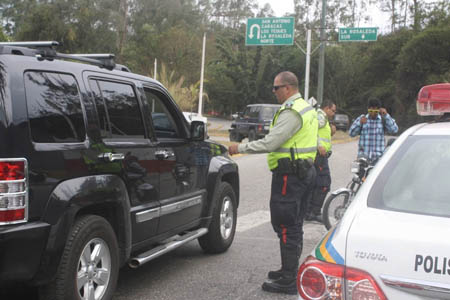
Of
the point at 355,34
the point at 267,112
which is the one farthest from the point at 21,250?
the point at 355,34

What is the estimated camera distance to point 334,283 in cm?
220

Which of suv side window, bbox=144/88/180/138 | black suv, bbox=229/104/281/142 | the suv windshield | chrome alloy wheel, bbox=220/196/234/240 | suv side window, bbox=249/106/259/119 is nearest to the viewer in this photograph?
suv side window, bbox=144/88/180/138

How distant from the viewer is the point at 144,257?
4309mm

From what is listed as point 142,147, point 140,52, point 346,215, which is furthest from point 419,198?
point 140,52

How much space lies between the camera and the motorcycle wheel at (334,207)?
7.08 m

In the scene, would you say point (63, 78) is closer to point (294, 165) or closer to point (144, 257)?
point (144, 257)

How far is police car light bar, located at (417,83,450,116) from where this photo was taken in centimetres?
341

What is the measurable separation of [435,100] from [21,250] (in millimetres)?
2680

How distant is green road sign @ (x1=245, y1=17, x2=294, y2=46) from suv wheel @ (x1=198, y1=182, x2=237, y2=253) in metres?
21.4

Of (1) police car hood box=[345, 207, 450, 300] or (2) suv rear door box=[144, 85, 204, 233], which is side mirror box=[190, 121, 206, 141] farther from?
(1) police car hood box=[345, 207, 450, 300]

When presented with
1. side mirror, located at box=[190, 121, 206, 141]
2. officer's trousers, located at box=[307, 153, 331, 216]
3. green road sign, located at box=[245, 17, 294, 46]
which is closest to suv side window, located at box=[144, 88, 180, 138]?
side mirror, located at box=[190, 121, 206, 141]

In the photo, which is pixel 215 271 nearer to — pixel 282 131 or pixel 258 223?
pixel 282 131

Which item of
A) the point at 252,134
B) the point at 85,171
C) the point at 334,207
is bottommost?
the point at 252,134

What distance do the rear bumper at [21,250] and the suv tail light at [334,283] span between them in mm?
1612
